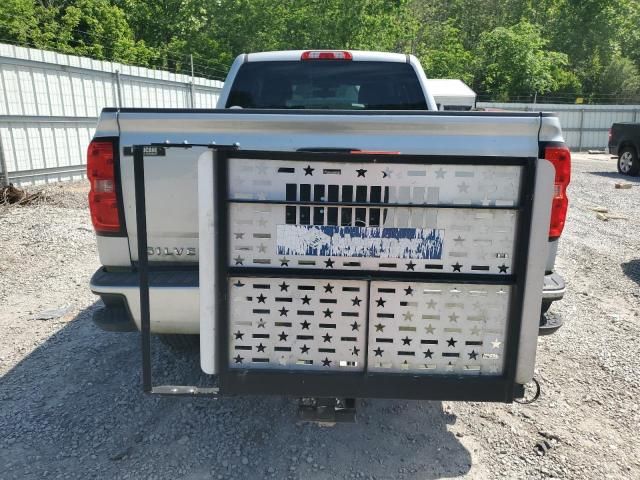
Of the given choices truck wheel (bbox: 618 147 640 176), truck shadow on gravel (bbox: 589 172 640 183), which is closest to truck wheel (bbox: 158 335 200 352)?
truck shadow on gravel (bbox: 589 172 640 183)

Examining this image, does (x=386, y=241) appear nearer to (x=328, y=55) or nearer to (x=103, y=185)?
(x=103, y=185)

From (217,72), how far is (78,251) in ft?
75.4

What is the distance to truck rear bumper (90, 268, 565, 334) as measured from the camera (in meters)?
2.69

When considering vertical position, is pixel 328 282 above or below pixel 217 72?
below

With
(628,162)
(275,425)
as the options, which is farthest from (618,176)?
(275,425)

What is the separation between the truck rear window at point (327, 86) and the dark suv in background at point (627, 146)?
42.1ft

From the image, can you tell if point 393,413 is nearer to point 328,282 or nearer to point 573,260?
point 328,282

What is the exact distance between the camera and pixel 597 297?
18.0 feet

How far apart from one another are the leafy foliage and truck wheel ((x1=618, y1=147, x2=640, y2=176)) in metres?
11.9

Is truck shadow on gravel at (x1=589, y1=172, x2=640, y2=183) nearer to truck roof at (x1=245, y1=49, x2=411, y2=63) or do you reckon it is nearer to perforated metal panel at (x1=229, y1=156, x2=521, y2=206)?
truck roof at (x1=245, y1=49, x2=411, y2=63)

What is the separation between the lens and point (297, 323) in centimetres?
235

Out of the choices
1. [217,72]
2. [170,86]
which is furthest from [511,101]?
[170,86]

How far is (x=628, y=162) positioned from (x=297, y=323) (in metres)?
16.5

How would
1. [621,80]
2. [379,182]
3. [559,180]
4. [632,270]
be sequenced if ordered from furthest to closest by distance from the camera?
1. [621,80]
2. [632,270]
3. [559,180]
4. [379,182]
